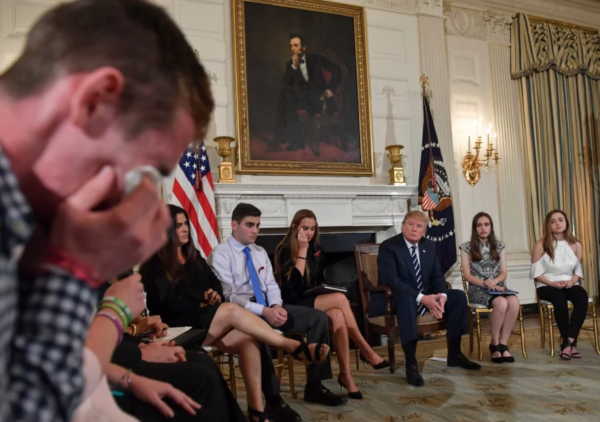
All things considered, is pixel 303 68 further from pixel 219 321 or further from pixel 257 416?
pixel 257 416

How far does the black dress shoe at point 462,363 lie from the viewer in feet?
12.2

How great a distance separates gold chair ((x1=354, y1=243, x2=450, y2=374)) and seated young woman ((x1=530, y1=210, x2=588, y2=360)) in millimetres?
1190

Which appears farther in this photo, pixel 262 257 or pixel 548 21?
pixel 548 21

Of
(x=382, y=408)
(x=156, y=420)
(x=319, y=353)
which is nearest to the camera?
(x=156, y=420)

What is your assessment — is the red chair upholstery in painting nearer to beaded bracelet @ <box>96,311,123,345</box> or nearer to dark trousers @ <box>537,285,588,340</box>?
dark trousers @ <box>537,285,588,340</box>

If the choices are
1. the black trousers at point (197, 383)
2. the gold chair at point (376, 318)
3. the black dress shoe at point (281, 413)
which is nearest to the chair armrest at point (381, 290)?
the gold chair at point (376, 318)

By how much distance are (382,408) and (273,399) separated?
633 mm

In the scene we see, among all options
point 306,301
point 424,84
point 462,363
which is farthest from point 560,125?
point 306,301

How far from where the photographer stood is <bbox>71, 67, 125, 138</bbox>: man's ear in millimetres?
383

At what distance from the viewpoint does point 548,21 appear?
701 cm

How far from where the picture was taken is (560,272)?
14.5 feet

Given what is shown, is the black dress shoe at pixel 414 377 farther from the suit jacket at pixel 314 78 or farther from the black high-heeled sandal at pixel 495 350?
the suit jacket at pixel 314 78

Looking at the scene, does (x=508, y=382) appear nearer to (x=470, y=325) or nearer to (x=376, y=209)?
(x=470, y=325)

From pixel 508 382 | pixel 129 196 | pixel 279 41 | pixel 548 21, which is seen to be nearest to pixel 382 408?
pixel 508 382
